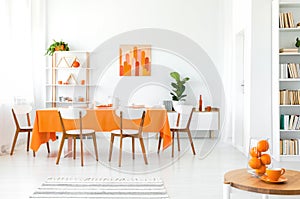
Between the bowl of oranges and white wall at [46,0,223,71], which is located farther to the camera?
white wall at [46,0,223,71]

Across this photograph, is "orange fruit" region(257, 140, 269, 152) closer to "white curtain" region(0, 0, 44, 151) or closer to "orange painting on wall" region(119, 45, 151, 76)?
"white curtain" region(0, 0, 44, 151)

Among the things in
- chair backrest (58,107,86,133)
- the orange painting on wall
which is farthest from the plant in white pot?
chair backrest (58,107,86,133)

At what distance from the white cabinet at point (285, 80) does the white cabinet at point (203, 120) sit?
204 centimetres

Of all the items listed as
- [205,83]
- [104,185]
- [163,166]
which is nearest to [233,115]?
[205,83]

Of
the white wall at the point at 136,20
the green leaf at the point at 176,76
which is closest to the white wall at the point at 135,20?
the white wall at the point at 136,20

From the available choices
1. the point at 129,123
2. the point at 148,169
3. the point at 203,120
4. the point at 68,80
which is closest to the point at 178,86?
the point at 203,120

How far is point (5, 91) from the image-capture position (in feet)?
21.6

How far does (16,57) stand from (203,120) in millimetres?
3580

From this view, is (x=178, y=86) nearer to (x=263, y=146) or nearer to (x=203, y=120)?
(x=203, y=120)

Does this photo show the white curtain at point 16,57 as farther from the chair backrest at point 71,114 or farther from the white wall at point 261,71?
the white wall at point 261,71

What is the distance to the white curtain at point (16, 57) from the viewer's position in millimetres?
6523

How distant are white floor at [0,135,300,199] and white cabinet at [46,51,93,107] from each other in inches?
60.9

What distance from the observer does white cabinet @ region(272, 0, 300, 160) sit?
5836 millimetres

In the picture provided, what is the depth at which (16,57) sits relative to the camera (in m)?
7.16
